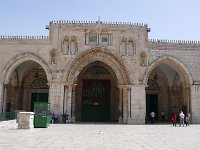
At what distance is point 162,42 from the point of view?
2005 cm

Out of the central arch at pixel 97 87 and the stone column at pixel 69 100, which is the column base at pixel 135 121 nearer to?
the central arch at pixel 97 87

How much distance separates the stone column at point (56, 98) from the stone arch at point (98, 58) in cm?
93

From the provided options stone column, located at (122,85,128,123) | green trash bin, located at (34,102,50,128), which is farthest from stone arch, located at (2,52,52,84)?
stone column, located at (122,85,128,123)

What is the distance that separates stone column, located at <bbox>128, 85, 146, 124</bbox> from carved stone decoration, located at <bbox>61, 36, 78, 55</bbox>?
4.71 metres

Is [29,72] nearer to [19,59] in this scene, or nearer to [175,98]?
[19,59]

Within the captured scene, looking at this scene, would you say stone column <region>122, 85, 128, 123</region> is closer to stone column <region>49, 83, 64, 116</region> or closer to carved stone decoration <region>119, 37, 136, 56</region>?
carved stone decoration <region>119, 37, 136, 56</region>

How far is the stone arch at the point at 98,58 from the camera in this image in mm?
19505

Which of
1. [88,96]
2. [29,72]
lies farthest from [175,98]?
[29,72]

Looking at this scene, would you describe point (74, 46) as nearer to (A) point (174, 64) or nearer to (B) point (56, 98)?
(B) point (56, 98)

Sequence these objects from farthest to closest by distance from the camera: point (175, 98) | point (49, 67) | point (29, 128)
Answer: point (175, 98)
point (49, 67)
point (29, 128)

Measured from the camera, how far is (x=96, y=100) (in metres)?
23.0

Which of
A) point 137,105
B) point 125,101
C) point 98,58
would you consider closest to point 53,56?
point 98,58

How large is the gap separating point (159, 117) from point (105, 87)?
512 centimetres

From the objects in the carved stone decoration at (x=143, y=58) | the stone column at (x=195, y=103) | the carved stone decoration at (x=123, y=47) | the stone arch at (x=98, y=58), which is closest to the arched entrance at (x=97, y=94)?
the stone arch at (x=98, y=58)
